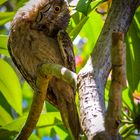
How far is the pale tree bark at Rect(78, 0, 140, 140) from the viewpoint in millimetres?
1156

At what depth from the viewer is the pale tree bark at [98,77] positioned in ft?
3.79

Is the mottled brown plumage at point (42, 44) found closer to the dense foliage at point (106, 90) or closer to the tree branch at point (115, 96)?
the dense foliage at point (106, 90)

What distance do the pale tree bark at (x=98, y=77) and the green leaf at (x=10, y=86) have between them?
99 centimetres

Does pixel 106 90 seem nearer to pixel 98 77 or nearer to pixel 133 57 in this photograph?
pixel 133 57

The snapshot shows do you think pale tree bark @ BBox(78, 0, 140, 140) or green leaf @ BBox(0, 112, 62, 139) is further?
green leaf @ BBox(0, 112, 62, 139)

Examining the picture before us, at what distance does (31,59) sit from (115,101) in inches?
44.4

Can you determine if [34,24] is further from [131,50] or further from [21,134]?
[21,134]

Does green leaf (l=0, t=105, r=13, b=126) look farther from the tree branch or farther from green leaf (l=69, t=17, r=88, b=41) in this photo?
the tree branch

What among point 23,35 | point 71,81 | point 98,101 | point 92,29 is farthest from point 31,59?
point 98,101

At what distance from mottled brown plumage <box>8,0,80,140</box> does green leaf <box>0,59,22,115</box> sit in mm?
288

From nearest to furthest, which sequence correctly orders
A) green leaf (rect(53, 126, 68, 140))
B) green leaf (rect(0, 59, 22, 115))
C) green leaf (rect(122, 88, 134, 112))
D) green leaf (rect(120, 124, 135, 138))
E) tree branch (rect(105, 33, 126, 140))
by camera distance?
tree branch (rect(105, 33, 126, 140))
green leaf (rect(120, 124, 135, 138))
green leaf (rect(122, 88, 134, 112))
green leaf (rect(53, 126, 68, 140))
green leaf (rect(0, 59, 22, 115))

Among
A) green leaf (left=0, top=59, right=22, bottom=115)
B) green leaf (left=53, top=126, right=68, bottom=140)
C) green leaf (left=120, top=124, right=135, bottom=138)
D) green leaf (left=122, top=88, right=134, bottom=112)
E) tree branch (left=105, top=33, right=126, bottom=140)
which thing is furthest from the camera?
green leaf (left=0, top=59, right=22, bottom=115)

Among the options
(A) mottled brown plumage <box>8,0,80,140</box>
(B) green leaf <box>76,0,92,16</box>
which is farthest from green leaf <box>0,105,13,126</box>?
(B) green leaf <box>76,0,92,16</box>

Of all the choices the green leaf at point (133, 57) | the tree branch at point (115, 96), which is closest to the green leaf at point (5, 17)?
the green leaf at point (133, 57)
